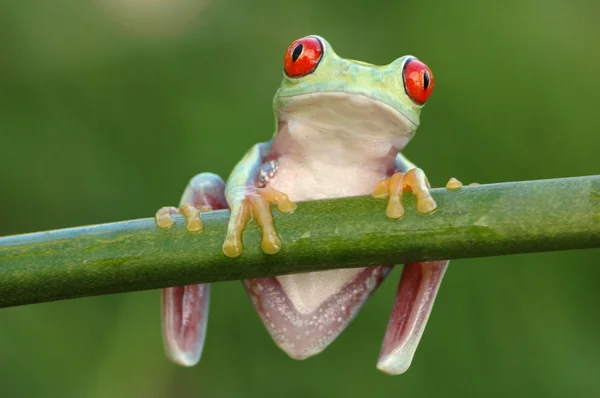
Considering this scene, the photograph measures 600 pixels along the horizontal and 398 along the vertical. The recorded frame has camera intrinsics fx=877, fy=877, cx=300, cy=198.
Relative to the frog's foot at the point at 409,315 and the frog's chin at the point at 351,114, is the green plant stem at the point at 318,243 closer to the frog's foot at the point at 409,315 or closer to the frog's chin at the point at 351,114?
the frog's chin at the point at 351,114

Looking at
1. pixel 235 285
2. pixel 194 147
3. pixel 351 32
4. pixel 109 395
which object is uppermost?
pixel 351 32

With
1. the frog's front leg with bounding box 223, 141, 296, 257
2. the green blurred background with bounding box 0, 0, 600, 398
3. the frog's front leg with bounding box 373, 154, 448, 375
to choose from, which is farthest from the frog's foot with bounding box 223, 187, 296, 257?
the green blurred background with bounding box 0, 0, 600, 398

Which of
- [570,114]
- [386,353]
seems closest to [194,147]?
[570,114]

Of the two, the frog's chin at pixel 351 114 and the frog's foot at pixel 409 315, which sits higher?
the frog's chin at pixel 351 114

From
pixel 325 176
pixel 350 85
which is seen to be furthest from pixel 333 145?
pixel 350 85

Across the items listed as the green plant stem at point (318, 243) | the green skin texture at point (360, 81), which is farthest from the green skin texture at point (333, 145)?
the green plant stem at point (318, 243)

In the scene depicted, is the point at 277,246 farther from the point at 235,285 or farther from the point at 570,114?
the point at 570,114
